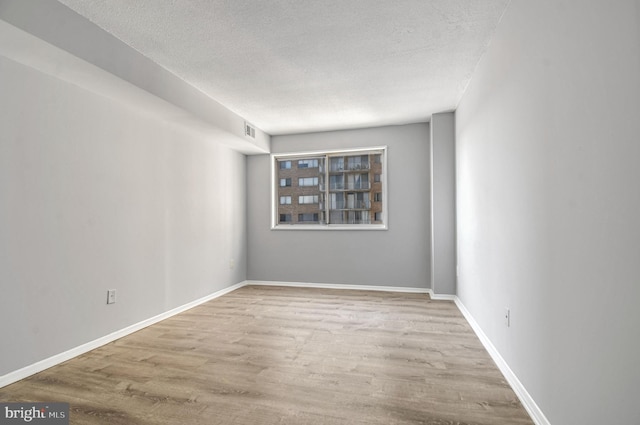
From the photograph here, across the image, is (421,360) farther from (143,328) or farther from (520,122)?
(143,328)

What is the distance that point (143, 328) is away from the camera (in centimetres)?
326

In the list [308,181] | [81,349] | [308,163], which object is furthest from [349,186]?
[81,349]

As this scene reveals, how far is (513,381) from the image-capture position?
6.62 feet

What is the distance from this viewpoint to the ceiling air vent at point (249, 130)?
455cm

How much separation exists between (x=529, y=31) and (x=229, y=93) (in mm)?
2862

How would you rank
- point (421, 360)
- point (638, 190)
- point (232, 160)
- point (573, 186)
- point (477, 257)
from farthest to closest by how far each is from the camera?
point (232, 160) < point (477, 257) < point (421, 360) < point (573, 186) < point (638, 190)

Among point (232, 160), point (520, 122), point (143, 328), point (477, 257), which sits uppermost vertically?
point (232, 160)

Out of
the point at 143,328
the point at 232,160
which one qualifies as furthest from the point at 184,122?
the point at 143,328

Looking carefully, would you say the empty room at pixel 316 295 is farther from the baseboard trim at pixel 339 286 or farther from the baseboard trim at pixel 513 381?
the baseboard trim at pixel 339 286

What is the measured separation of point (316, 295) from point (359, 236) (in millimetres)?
1137

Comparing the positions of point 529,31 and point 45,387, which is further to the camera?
point 45,387

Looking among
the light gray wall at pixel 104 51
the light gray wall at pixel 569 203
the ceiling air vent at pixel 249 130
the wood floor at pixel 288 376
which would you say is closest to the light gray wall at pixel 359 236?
the ceiling air vent at pixel 249 130

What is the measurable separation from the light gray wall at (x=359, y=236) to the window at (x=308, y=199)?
1.74 feet

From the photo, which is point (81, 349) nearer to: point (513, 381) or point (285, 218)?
point (513, 381)
